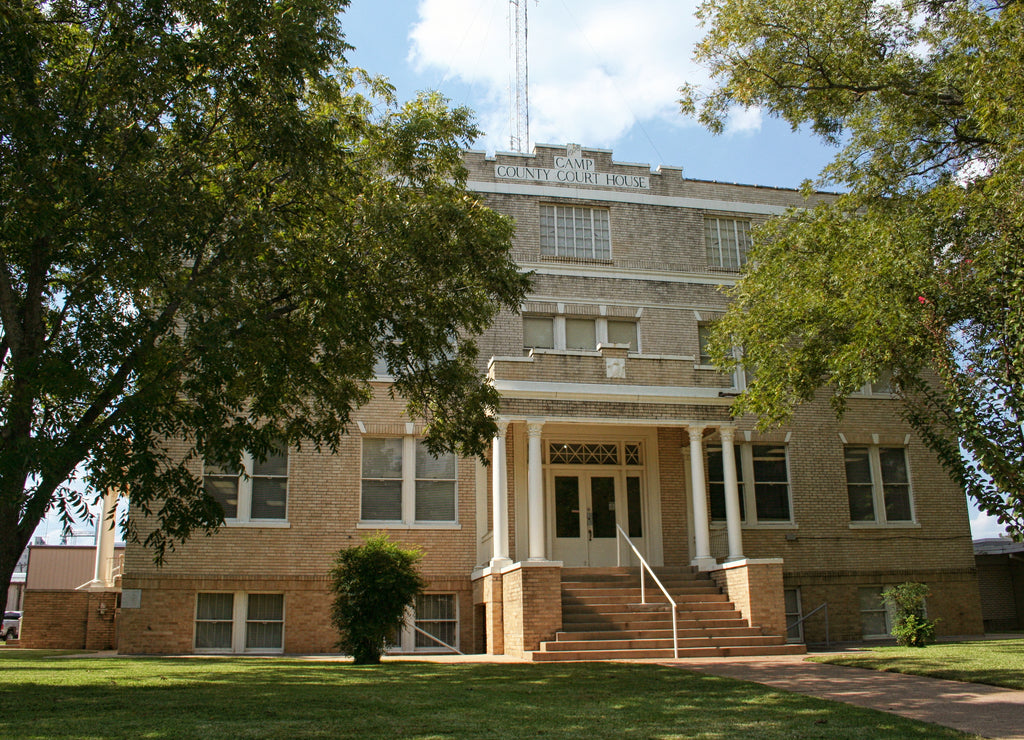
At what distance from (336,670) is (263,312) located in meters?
5.26

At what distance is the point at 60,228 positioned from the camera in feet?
31.4

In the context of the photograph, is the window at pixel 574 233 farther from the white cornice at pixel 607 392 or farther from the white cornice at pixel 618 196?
the white cornice at pixel 607 392

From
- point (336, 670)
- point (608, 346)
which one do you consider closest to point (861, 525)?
point (608, 346)

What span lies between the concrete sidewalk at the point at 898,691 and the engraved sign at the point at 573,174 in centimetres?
1203

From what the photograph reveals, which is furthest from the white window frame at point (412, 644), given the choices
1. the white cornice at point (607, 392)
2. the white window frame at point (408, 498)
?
the white cornice at point (607, 392)

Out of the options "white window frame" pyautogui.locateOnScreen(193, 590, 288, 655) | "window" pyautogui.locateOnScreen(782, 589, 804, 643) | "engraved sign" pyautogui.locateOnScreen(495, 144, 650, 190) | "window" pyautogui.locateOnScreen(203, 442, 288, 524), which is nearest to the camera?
"white window frame" pyautogui.locateOnScreen(193, 590, 288, 655)

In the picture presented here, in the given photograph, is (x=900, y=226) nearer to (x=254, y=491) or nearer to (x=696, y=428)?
(x=696, y=428)

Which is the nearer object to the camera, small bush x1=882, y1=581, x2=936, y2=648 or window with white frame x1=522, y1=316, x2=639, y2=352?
small bush x1=882, y1=581, x2=936, y2=648

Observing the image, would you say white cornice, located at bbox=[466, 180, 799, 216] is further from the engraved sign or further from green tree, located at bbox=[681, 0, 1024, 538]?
green tree, located at bbox=[681, 0, 1024, 538]

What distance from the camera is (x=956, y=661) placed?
1239 cm

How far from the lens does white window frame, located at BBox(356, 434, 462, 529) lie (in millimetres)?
18922

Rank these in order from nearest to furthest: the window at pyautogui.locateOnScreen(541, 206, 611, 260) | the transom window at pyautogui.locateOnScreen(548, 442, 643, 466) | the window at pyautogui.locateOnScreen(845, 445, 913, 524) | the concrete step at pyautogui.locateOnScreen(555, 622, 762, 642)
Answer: the concrete step at pyautogui.locateOnScreen(555, 622, 762, 642), the transom window at pyautogui.locateOnScreen(548, 442, 643, 466), the window at pyautogui.locateOnScreen(541, 206, 611, 260), the window at pyautogui.locateOnScreen(845, 445, 913, 524)

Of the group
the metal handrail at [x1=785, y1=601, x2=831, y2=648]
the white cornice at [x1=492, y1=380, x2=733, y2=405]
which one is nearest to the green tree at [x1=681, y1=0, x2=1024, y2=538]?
the white cornice at [x1=492, y1=380, x2=733, y2=405]

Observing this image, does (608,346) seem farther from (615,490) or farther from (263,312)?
(263,312)
